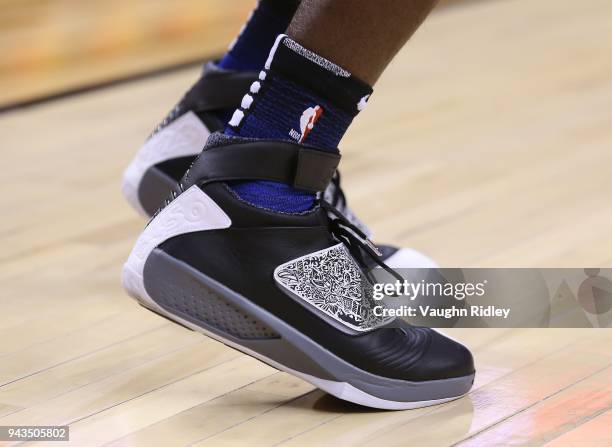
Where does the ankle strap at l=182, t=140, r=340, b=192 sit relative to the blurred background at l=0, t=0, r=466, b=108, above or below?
above

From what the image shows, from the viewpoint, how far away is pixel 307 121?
1.10m

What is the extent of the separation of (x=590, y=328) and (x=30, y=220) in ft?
2.98

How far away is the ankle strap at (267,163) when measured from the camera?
110 centimetres

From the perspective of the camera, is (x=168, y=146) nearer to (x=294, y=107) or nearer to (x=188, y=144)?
(x=188, y=144)

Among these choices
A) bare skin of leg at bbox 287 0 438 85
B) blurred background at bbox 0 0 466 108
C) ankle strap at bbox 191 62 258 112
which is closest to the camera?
bare skin of leg at bbox 287 0 438 85

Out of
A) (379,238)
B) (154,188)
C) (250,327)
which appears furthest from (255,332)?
(379,238)

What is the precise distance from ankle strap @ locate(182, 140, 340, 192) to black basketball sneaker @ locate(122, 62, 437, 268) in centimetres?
33

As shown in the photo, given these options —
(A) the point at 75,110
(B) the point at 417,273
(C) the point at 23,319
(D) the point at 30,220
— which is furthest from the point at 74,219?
(A) the point at 75,110

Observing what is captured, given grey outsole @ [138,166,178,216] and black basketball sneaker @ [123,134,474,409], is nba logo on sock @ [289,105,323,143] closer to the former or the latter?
black basketball sneaker @ [123,134,474,409]

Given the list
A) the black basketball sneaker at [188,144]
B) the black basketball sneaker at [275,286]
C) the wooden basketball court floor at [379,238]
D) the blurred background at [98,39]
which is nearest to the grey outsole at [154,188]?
the black basketball sneaker at [188,144]

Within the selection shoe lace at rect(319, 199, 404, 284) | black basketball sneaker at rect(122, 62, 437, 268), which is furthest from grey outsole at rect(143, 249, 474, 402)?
black basketball sneaker at rect(122, 62, 437, 268)

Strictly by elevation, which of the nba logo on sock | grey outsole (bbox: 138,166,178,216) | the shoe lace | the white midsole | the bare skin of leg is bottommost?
grey outsole (bbox: 138,166,178,216)

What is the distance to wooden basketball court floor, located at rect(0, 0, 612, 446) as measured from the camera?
111 centimetres

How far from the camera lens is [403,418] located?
1.11m
